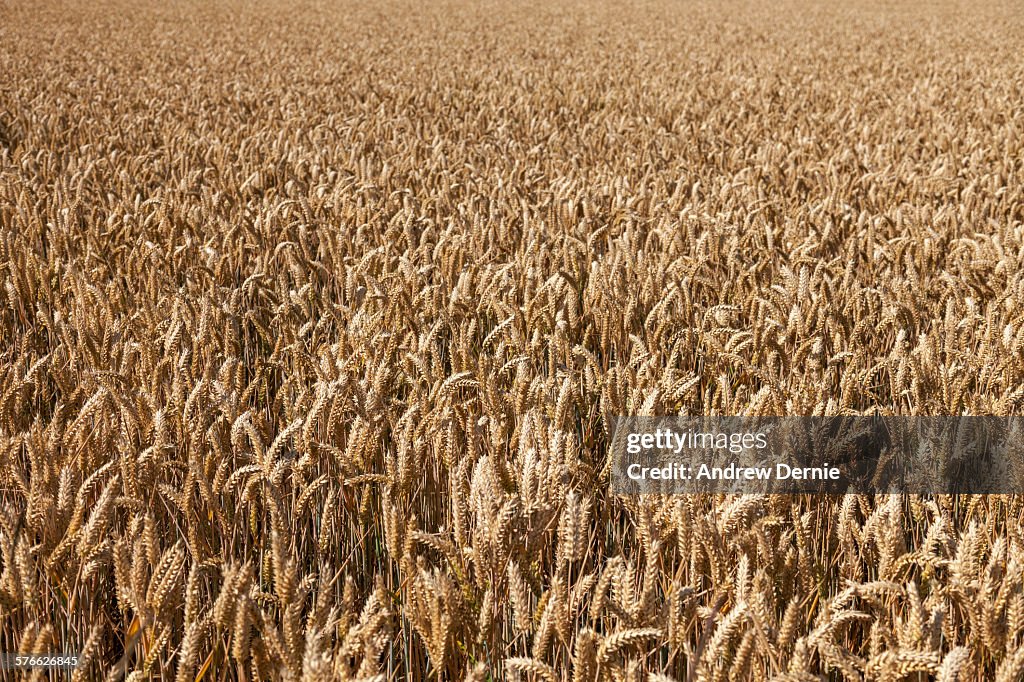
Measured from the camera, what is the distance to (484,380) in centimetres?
174

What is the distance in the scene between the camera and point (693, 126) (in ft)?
18.8

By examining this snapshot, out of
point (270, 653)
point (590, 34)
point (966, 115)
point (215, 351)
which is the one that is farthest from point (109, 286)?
point (590, 34)

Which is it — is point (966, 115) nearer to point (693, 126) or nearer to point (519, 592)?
point (693, 126)

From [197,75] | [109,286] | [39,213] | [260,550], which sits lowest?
[260,550]

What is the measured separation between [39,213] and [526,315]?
91.6 inches
